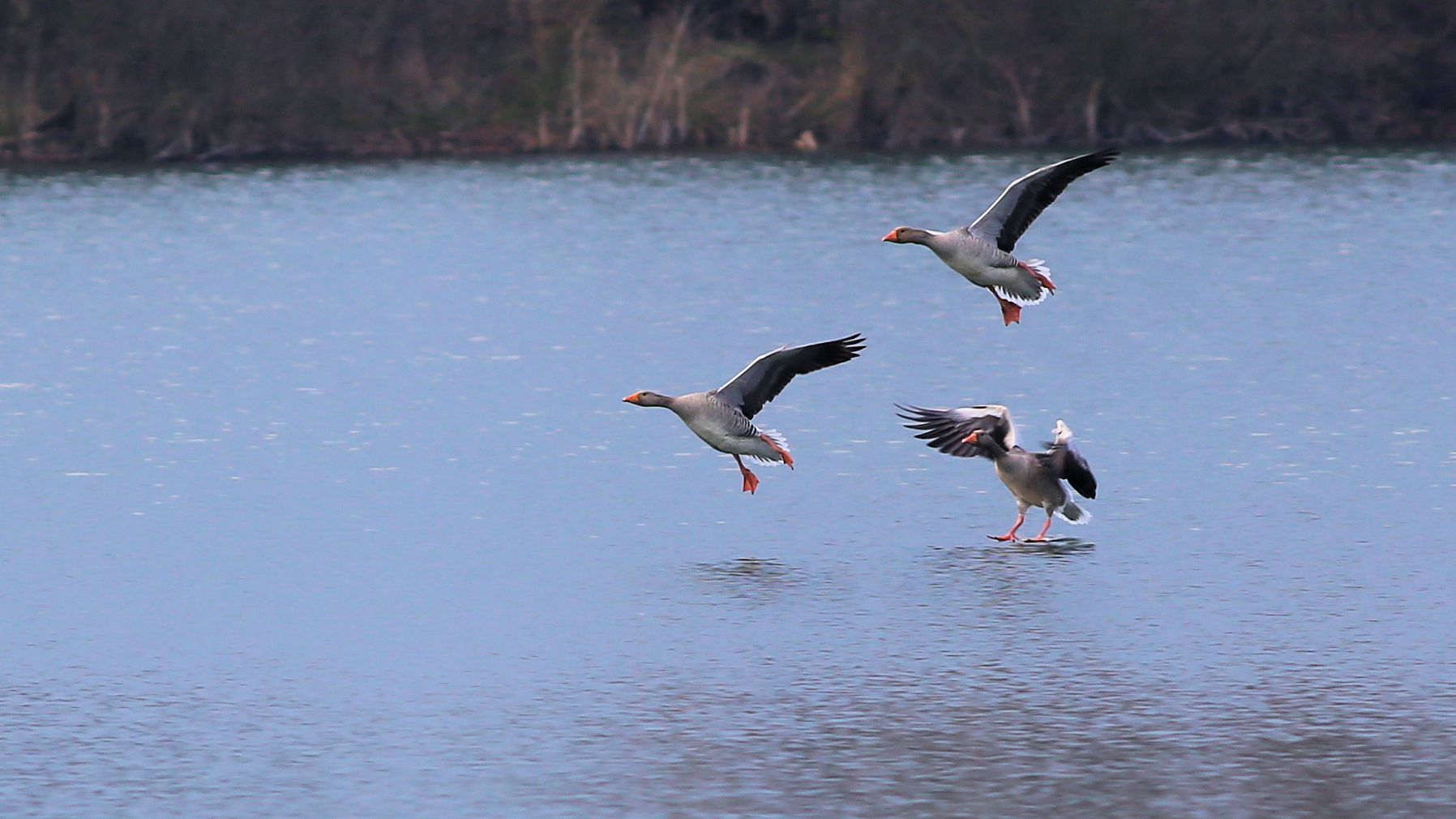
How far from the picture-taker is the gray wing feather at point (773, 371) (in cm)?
1741

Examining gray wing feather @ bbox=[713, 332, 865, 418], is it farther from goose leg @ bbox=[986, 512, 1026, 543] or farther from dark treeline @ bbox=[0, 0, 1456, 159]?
dark treeline @ bbox=[0, 0, 1456, 159]

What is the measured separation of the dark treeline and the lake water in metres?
35.0

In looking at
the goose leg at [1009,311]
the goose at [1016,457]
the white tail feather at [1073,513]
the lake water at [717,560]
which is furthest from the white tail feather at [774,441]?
the white tail feather at [1073,513]

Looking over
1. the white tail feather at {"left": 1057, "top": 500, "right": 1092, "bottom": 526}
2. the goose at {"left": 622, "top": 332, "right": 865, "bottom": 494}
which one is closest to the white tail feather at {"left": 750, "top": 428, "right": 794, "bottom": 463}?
the goose at {"left": 622, "top": 332, "right": 865, "bottom": 494}

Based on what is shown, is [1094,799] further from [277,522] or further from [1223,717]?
[277,522]

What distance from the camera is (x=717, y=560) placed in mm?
19406

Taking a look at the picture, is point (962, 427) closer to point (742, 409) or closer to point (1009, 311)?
point (1009, 311)

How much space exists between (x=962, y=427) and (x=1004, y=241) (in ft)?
8.33

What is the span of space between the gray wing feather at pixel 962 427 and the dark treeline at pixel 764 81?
5651cm

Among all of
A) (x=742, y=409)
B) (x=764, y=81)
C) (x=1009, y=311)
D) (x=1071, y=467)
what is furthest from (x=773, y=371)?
(x=764, y=81)

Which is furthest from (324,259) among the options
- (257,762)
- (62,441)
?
(257,762)

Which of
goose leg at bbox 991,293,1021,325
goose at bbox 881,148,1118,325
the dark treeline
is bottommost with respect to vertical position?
the dark treeline

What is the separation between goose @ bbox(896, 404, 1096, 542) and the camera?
63.4ft

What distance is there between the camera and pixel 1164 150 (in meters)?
74.1
